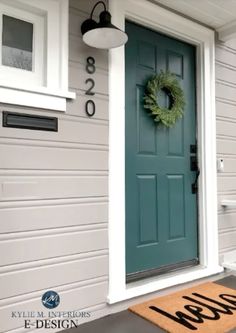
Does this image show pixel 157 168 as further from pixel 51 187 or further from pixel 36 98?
pixel 36 98

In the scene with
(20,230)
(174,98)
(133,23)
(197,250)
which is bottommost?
(197,250)

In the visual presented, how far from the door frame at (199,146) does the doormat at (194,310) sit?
0.11m

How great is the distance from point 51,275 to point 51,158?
73 centimetres

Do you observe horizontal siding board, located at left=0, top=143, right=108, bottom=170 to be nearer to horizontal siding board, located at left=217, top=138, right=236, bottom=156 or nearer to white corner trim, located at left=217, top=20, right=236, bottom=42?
horizontal siding board, located at left=217, top=138, right=236, bottom=156

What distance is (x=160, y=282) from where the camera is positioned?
2361 millimetres

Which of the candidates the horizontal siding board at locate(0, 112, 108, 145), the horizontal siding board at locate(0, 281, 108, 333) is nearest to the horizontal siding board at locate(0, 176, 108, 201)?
the horizontal siding board at locate(0, 112, 108, 145)

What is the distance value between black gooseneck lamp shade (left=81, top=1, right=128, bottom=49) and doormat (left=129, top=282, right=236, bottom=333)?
6.03 feet

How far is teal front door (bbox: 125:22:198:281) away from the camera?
2.38 metres

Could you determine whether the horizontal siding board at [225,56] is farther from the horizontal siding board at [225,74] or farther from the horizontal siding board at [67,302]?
the horizontal siding board at [67,302]

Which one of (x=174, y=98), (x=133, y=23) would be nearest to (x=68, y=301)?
(x=174, y=98)

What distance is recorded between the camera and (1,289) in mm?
1701

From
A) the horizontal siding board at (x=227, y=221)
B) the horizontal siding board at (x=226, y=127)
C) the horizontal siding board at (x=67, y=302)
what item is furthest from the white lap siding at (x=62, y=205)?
the horizontal siding board at (x=226, y=127)

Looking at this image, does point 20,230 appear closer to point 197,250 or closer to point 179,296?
point 179,296

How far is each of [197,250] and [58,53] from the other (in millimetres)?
2059
